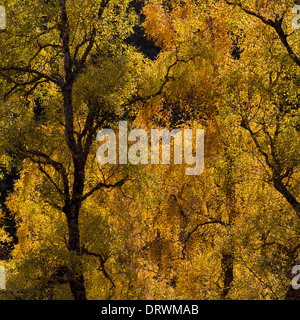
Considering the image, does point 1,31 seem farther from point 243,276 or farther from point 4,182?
point 4,182

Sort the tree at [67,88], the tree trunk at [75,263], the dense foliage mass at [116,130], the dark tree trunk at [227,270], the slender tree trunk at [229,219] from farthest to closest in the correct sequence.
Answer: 1. the dark tree trunk at [227,270]
2. the slender tree trunk at [229,219]
3. the tree at [67,88]
4. the tree trunk at [75,263]
5. the dense foliage mass at [116,130]

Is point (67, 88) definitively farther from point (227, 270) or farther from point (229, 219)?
point (227, 270)

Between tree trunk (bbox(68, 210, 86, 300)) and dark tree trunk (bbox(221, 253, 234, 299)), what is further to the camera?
dark tree trunk (bbox(221, 253, 234, 299))

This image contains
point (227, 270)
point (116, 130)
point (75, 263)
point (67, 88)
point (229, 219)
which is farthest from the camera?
point (229, 219)

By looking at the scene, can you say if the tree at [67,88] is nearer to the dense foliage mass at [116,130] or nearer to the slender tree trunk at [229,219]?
the dense foliage mass at [116,130]

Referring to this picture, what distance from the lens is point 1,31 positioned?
1112 centimetres

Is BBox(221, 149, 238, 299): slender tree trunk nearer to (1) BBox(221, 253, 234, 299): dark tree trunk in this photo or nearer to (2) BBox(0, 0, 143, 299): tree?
(1) BBox(221, 253, 234, 299): dark tree trunk

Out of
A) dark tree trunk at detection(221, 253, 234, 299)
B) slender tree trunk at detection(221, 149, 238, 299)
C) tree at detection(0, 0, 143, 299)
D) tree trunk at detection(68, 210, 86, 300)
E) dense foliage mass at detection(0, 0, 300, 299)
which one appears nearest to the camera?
dense foliage mass at detection(0, 0, 300, 299)

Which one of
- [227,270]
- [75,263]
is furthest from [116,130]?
[227,270]

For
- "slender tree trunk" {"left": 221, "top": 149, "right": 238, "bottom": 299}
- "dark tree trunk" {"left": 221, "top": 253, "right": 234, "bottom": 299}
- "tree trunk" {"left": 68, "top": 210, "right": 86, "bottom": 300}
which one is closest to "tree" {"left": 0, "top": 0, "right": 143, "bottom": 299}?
"tree trunk" {"left": 68, "top": 210, "right": 86, "bottom": 300}

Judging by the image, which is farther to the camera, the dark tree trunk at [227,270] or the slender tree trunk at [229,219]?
the dark tree trunk at [227,270]

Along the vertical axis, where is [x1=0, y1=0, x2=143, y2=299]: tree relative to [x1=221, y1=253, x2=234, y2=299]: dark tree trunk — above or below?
above

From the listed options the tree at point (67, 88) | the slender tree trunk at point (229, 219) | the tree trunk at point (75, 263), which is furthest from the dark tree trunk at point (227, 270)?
the tree trunk at point (75, 263)
